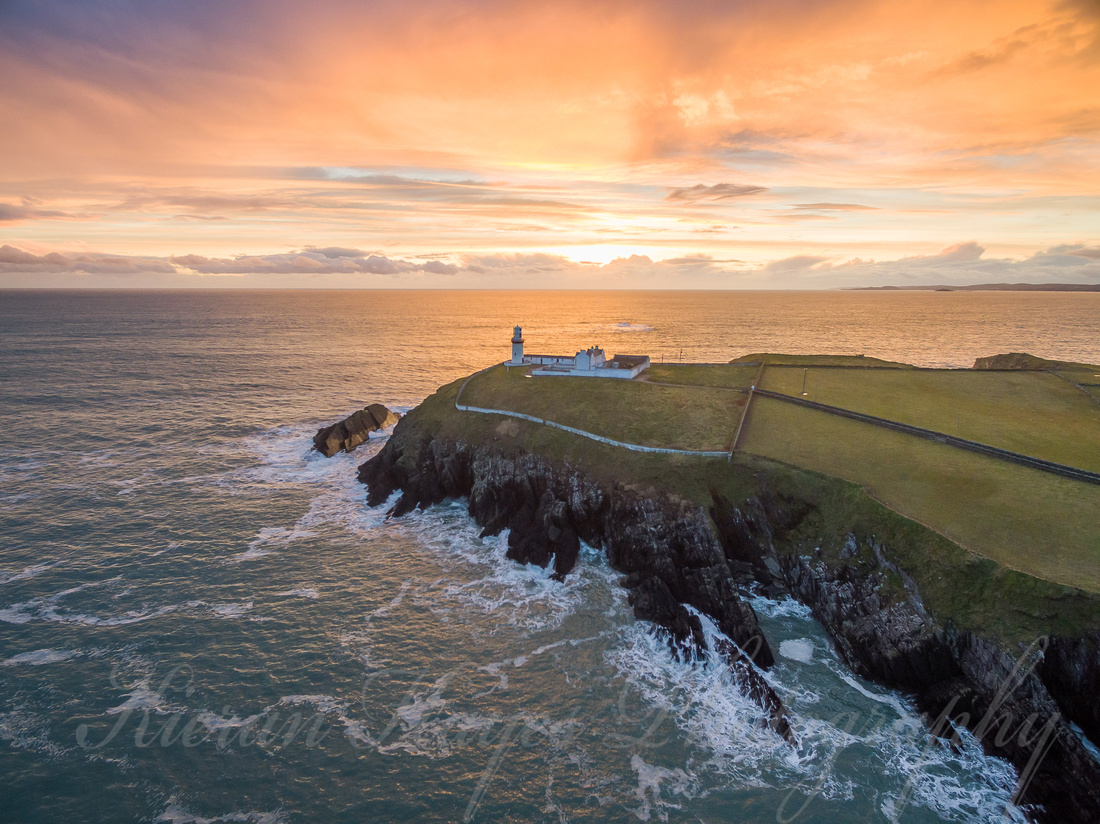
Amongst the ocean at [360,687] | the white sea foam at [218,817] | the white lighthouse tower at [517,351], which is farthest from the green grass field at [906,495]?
the white sea foam at [218,817]

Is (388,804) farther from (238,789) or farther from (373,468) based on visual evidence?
(373,468)

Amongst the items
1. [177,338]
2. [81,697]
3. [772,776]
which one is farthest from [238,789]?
[177,338]

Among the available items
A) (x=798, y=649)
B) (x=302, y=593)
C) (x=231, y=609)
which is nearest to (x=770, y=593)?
(x=798, y=649)

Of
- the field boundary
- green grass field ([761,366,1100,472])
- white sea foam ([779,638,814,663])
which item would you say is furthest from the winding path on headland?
white sea foam ([779,638,814,663])

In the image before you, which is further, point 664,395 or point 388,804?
point 664,395

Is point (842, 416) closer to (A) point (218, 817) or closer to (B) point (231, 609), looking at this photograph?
(B) point (231, 609)

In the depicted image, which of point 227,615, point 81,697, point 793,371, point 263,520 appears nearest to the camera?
point 81,697

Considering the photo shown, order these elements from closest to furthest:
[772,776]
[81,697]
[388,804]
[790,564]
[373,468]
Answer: [388,804], [772,776], [81,697], [790,564], [373,468]
